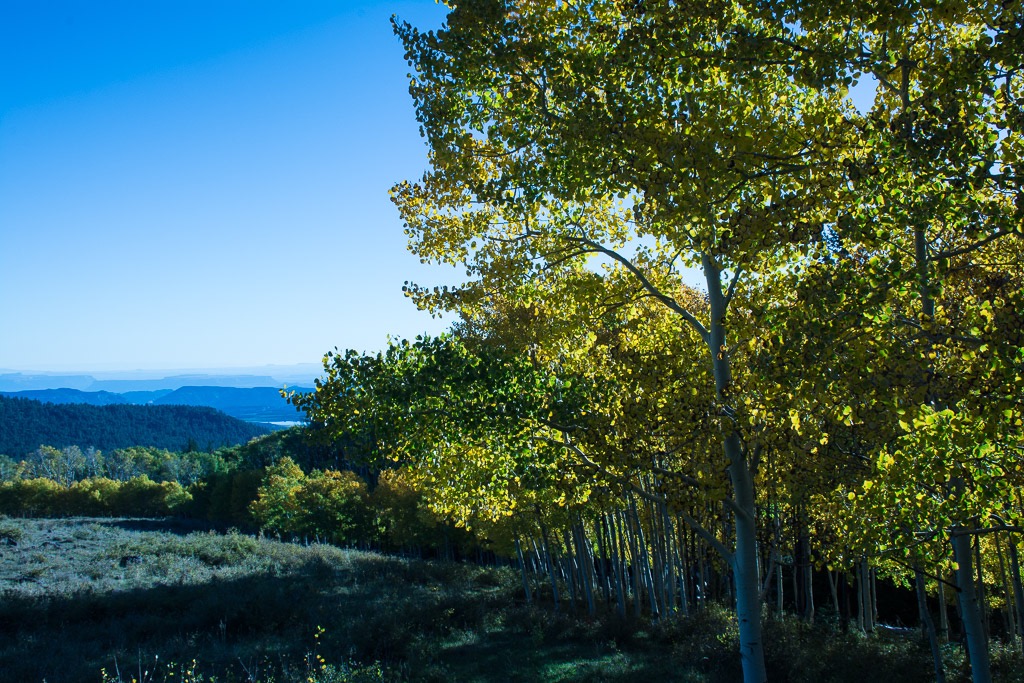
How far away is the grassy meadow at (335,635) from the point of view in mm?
14297

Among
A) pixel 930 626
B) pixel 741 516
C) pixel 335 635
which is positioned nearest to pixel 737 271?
pixel 741 516

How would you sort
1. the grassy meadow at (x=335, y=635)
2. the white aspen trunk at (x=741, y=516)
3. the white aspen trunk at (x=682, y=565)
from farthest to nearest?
the white aspen trunk at (x=682, y=565)
the grassy meadow at (x=335, y=635)
the white aspen trunk at (x=741, y=516)

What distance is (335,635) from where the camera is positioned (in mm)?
18000

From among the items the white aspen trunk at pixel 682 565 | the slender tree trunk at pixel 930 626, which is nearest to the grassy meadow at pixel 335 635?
the slender tree trunk at pixel 930 626

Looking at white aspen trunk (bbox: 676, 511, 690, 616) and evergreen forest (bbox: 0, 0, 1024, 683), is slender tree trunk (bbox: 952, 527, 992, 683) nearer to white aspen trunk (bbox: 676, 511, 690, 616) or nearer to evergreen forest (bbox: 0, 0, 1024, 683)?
evergreen forest (bbox: 0, 0, 1024, 683)

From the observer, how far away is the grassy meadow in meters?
14.3

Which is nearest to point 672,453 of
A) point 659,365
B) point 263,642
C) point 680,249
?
point 659,365

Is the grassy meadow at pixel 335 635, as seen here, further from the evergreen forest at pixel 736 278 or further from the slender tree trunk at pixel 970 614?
the slender tree trunk at pixel 970 614

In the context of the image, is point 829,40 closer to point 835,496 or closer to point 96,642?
point 835,496

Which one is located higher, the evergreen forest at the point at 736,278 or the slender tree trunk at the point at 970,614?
the evergreen forest at the point at 736,278

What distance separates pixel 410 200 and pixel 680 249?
10.2 ft

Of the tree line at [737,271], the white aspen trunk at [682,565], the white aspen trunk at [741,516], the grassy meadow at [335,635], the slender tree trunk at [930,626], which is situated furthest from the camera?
the white aspen trunk at [682,565]

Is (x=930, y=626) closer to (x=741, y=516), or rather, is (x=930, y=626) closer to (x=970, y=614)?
(x=970, y=614)

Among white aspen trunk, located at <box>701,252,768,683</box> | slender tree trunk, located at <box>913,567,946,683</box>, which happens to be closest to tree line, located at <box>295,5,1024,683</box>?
white aspen trunk, located at <box>701,252,768,683</box>
